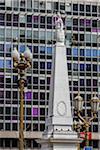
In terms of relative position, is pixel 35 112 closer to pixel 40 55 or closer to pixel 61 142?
pixel 40 55

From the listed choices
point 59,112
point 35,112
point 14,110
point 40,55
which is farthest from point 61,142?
point 40,55

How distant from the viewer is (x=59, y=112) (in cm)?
3388

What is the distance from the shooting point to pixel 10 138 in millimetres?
97625

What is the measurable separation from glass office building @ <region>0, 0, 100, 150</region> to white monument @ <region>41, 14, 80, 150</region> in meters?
61.8

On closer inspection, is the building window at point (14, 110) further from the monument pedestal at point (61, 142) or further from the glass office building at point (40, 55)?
the monument pedestal at point (61, 142)

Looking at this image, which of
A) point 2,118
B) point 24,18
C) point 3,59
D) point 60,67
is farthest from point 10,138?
point 60,67

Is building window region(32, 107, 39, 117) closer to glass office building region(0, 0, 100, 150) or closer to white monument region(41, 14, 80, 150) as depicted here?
glass office building region(0, 0, 100, 150)

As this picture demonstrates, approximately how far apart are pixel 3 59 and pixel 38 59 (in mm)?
6026

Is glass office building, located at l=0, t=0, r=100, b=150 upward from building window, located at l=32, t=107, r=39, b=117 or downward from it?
upward

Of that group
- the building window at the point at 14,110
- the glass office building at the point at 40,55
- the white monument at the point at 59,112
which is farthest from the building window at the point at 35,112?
the white monument at the point at 59,112

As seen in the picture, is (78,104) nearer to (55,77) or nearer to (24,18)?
(55,77)

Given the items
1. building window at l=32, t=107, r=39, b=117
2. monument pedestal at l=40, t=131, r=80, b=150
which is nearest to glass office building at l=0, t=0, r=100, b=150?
building window at l=32, t=107, r=39, b=117

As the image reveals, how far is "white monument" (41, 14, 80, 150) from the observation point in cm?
3253

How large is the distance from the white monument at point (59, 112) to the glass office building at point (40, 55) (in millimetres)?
61818
